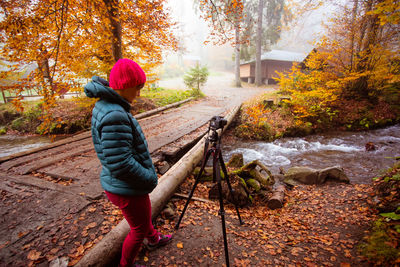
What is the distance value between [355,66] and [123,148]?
10862 mm

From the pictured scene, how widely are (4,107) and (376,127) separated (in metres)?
23.6

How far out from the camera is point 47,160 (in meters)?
4.57

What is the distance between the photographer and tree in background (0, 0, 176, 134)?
4.79 metres

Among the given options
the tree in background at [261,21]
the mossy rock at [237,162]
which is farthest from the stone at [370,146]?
the tree in background at [261,21]

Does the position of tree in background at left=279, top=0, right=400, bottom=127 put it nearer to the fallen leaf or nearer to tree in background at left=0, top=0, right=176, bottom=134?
tree in background at left=0, top=0, right=176, bottom=134

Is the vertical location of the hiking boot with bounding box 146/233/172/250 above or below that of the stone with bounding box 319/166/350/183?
above

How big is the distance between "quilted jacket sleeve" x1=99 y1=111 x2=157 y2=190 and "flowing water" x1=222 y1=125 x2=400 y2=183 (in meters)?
5.44

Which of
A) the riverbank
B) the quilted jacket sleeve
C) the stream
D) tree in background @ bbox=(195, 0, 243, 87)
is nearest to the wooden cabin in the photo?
the riverbank

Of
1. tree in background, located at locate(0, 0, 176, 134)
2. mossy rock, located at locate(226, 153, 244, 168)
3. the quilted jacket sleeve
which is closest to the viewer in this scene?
the quilted jacket sleeve

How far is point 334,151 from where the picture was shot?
7191mm

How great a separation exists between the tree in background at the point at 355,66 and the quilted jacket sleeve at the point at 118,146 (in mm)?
8957

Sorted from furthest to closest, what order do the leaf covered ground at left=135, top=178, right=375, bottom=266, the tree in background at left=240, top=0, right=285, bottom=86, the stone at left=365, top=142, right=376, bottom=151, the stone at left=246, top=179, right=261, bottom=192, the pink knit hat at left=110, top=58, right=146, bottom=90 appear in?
the tree in background at left=240, top=0, right=285, bottom=86 < the stone at left=365, top=142, right=376, bottom=151 < the stone at left=246, top=179, right=261, bottom=192 < the leaf covered ground at left=135, top=178, right=375, bottom=266 < the pink knit hat at left=110, top=58, right=146, bottom=90

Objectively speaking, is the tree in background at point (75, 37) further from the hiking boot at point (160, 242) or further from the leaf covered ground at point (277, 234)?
the leaf covered ground at point (277, 234)

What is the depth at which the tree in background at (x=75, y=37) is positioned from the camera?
4.79 meters
